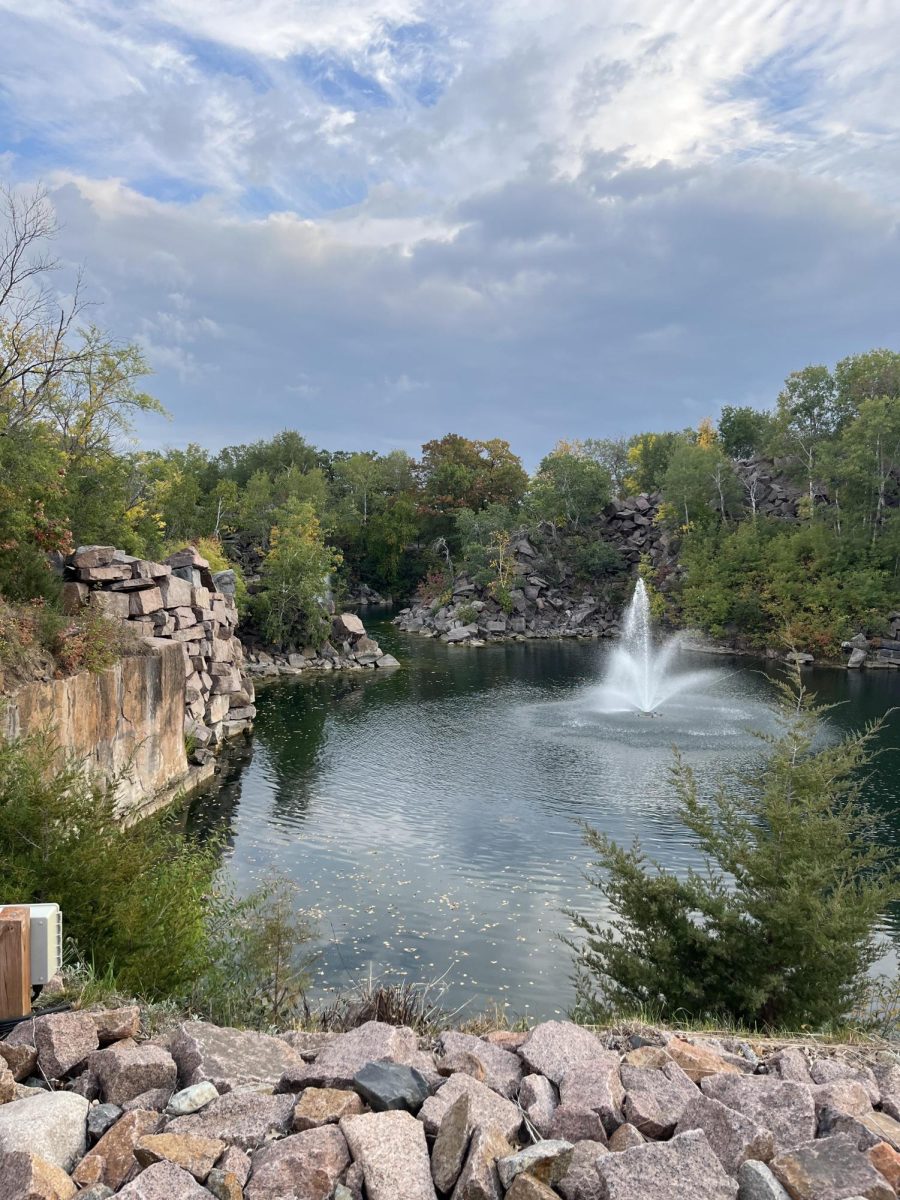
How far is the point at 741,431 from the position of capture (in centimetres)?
7031

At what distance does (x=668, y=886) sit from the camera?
8539 mm

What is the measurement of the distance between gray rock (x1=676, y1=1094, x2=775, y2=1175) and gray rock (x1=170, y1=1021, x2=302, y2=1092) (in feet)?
8.31

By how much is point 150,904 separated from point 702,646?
1861 inches

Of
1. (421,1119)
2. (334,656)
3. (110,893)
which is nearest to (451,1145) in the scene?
(421,1119)

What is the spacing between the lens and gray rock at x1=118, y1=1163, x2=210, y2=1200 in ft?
12.6

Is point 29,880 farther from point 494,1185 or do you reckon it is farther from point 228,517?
point 228,517

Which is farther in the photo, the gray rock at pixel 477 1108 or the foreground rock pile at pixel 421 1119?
the gray rock at pixel 477 1108

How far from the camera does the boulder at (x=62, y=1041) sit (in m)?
5.16

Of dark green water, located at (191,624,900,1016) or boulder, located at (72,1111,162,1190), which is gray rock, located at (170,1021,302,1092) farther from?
dark green water, located at (191,624,900,1016)

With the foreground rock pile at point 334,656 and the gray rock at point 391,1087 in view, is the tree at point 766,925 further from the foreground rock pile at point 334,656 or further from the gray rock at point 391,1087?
the foreground rock pile at point 334,656

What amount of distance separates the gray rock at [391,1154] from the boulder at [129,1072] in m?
1.29

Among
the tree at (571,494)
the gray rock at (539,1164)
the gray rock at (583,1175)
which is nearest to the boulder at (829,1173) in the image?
the gray rock at (583,1175)

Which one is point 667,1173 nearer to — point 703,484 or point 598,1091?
point 598,1091

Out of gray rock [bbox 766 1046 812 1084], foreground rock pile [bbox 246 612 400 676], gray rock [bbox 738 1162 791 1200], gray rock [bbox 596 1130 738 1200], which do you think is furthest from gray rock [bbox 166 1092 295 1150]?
foreground rock pile [bbox 246 612 400 676]
